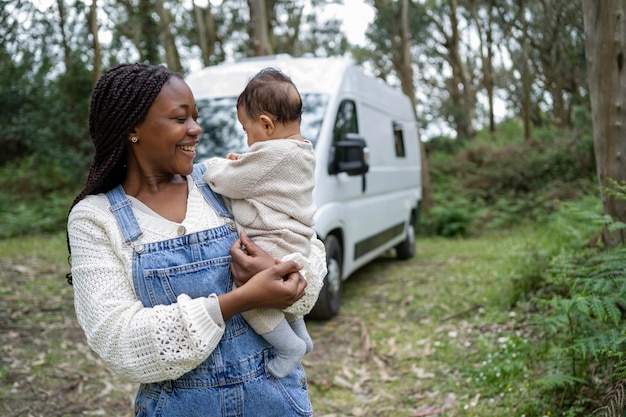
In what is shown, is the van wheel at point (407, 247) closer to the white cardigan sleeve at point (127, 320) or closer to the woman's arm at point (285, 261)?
the woman's arm at point (285, 261)

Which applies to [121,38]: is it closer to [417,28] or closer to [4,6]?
[417,28]

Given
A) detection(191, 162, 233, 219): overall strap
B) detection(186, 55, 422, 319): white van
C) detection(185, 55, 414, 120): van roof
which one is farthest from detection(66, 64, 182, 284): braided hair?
detection(185, 55, 414, 120): van roof

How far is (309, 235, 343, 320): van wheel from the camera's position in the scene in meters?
6.08

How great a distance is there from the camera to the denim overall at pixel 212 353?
1.70m

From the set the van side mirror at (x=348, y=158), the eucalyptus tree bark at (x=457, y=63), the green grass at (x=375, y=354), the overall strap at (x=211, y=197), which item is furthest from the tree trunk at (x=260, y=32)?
the eucalyptus tree bark at (x=457, y=63)

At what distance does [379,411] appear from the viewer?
4.40m

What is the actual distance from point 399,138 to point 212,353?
7.92 metres

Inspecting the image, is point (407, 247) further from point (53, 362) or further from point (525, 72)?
point (525, 72)

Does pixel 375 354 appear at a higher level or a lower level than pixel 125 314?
lower

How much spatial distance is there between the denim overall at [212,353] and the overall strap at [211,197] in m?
0.08

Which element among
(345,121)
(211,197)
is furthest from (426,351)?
(211,197)

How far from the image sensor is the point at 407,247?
33.2 ft

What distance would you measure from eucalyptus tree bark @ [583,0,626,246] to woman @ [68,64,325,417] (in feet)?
12.3

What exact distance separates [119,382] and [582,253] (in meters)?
4.10
